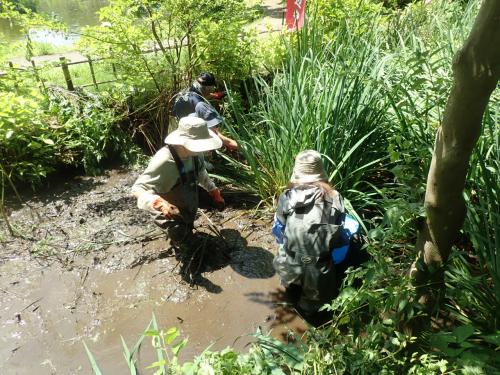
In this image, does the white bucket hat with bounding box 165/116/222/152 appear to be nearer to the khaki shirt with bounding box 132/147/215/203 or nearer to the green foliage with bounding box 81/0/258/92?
the khaki shirt with bounding box 132/147/215/203

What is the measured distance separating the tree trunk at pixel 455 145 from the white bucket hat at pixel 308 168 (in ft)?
2.78

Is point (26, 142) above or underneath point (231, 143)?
above

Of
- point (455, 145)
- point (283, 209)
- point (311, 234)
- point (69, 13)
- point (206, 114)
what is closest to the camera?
point (455, 145)

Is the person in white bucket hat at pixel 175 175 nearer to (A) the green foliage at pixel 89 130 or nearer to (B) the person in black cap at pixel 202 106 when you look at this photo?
(B) the person in black cap at pixel 202 106

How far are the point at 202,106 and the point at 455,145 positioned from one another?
9.30ft

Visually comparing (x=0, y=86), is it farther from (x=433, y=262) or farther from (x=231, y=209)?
(x=433, y=262)

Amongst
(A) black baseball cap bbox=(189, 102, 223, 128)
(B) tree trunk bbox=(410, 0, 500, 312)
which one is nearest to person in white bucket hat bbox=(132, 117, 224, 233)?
(A) black baseball cap bbox=(189, 102, 223, 128)

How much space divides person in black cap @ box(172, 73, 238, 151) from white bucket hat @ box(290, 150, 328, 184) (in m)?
1.51

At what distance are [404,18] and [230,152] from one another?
2.71 m

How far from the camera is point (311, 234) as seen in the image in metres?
2.36

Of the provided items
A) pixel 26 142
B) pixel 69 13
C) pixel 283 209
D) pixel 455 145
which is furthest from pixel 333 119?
pixel 69 13

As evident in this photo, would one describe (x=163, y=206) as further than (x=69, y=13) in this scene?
No

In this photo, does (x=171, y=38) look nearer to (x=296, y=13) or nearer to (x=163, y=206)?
(x=296, y=13)

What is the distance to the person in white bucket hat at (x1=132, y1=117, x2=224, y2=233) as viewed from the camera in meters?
2.74
